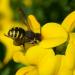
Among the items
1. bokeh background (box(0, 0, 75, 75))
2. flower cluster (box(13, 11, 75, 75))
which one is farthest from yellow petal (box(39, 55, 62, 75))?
bokeh background (box(0, 0, 75, 75))

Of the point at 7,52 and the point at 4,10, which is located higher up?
the point at 4,10

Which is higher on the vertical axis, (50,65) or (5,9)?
(5,9)

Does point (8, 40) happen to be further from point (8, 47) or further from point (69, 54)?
point (69, 54)

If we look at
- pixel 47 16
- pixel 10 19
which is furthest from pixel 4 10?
pixel 47 16

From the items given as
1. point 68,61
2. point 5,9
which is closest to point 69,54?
point 68,61

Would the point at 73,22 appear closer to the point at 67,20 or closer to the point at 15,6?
the point at 67,20

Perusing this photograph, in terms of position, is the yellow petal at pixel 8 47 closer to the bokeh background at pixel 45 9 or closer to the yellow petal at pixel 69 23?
the bokeh background at pixel 45 9
